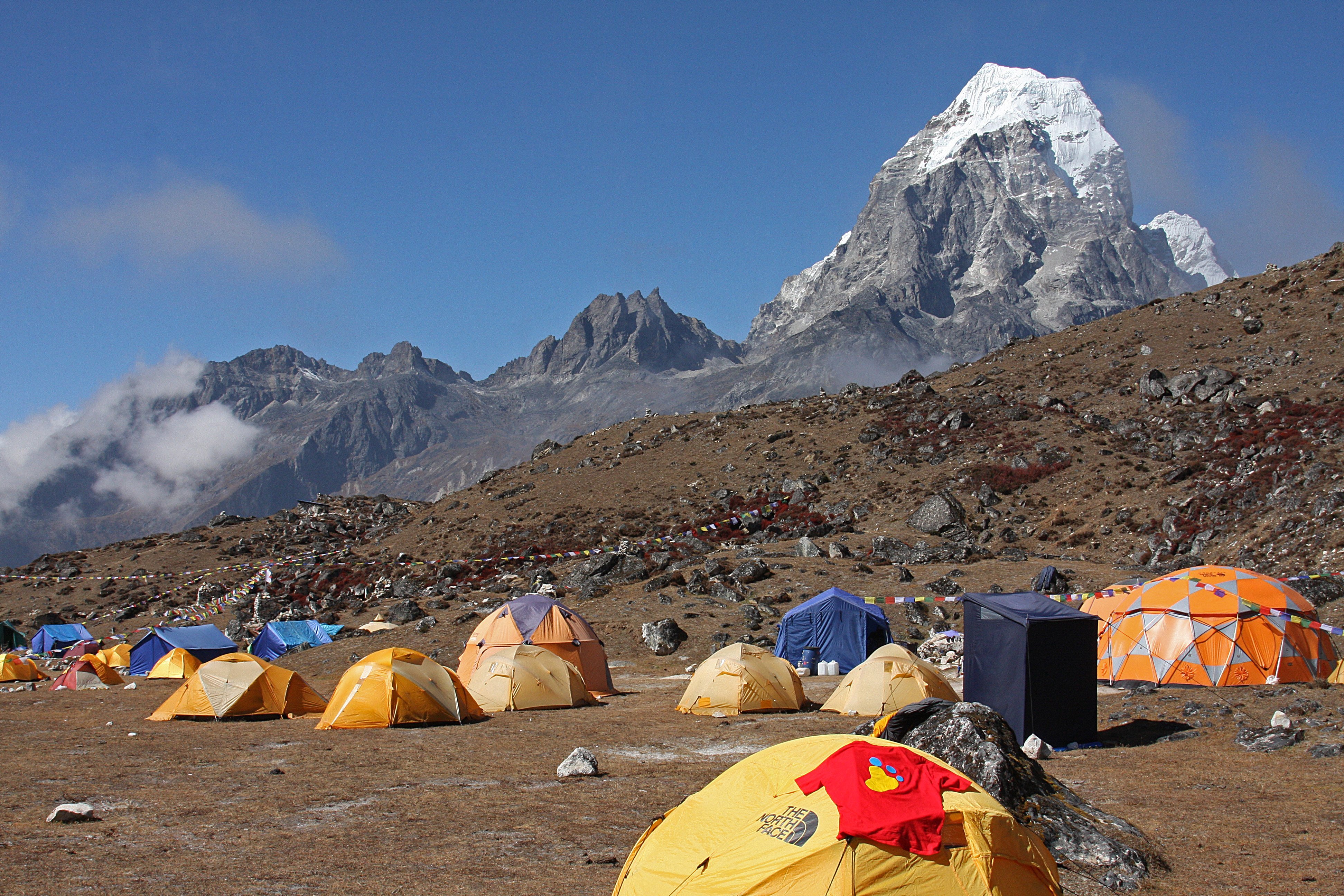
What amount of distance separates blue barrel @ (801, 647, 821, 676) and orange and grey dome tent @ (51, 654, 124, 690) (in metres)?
23.0

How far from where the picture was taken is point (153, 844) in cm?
995

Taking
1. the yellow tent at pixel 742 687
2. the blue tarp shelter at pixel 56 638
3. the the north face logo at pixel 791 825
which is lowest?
the blue tarp shelter at pixel 56 638

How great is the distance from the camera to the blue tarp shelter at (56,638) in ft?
148

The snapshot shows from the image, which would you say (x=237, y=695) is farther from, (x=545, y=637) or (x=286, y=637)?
(x=286, y=637)

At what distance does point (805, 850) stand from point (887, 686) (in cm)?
1316

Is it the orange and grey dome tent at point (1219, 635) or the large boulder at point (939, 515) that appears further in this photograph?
the large boulder at point (939, 515)

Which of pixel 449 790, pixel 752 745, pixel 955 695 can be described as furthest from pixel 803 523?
pixel 449 790

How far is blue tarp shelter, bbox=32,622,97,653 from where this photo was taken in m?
45.1

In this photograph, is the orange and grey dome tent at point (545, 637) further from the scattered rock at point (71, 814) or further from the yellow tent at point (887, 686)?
the scattered rock at point (71, 814)

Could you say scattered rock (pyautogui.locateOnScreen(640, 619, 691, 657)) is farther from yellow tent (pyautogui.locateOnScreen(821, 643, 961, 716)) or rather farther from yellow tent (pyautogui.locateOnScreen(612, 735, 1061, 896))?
yellow tent (pyautogui.locateOnScreen(612, 735, 1061, 896))

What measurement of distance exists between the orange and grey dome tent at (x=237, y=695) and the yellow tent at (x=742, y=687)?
9317 mm

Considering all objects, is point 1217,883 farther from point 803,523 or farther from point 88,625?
point 88,625

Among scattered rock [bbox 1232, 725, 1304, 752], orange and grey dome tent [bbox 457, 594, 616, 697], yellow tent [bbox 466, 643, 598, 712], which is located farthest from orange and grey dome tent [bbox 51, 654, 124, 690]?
scattered rock [bbox 1232, 725, 1304, 752]

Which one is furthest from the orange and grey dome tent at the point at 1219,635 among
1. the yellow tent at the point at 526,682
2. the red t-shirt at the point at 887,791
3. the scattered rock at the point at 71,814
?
the scattered rock at the point at 71,814
